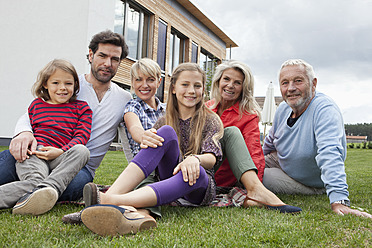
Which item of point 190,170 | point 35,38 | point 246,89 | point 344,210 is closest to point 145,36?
point 35,38

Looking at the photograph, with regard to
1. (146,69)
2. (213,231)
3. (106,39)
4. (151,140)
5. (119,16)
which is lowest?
(213,231)

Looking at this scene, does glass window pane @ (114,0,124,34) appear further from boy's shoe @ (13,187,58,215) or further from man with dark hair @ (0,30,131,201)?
boy's shoe @ (13,187,58,215)

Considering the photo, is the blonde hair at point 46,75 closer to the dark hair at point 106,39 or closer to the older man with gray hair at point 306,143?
the dark hair at point 106,39

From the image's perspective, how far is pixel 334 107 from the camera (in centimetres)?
295

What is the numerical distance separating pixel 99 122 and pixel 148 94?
0.55 m

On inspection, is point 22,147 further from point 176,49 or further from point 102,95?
point 176,49

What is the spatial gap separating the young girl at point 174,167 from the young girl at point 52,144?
1.81 feet

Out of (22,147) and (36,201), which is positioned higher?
(22,147)

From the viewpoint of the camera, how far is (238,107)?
3.27m

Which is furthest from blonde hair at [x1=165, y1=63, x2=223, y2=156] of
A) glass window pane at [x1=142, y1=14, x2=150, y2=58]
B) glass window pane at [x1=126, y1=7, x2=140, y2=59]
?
glass window pane at [x1=142, y1=14, x2=150, y2=58]

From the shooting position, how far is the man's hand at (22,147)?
100 inches

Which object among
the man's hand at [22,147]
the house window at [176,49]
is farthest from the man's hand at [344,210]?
the house window at [176,49]

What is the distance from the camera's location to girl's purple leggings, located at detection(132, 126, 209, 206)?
6.93 feet

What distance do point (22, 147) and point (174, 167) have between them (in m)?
1.19
